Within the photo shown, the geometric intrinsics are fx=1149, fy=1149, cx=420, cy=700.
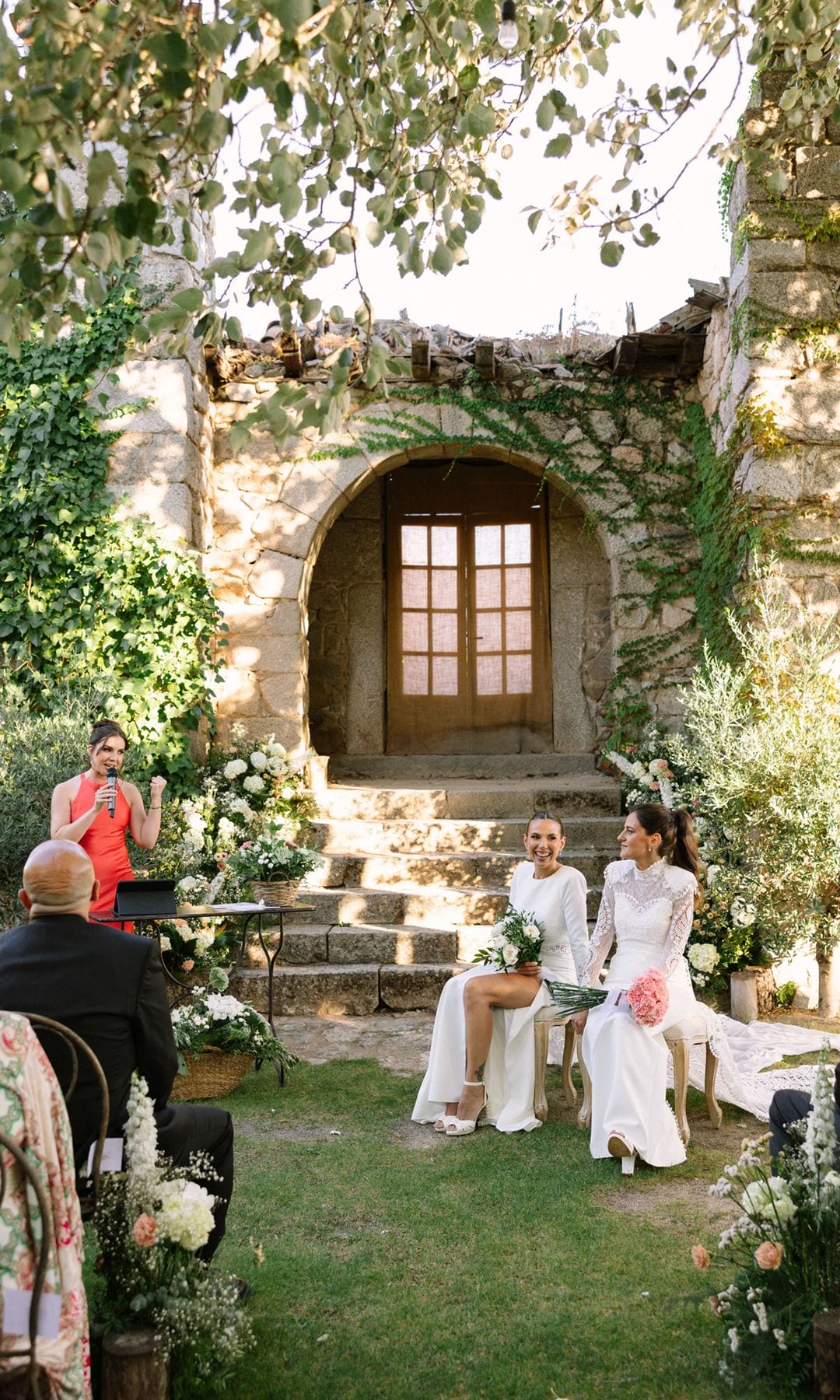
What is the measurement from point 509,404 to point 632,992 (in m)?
5.62

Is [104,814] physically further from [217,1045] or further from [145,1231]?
[145,1231]

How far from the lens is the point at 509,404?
8672 mm

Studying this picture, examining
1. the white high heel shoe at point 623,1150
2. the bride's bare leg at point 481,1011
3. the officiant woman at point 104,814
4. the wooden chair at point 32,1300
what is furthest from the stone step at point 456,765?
the wooden chair at point 32,1300

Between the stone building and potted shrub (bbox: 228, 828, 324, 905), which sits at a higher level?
the stone building

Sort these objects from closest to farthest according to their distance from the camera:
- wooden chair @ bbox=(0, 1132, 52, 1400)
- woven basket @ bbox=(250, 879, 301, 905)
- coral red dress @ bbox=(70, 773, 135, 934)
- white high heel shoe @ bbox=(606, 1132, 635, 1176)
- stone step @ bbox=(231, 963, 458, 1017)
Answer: wooden chair @ bbox=(0, 1132, 52, 1400), white high heel shoe @ bbox=(606, 1132, 635, 1176), coral red dress @ bbox=(70, 773, 135, 934), woven basket @ bbox=(250, 879, 301, 905), stone step @ bbox=(231, 963, 458, 1017)

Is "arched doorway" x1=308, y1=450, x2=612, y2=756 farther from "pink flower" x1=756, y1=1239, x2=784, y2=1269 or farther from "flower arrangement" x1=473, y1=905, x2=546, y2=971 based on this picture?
"pink flower" x1=756, y1=1239, x2=784, y2=1269

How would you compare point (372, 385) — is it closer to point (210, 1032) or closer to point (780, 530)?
point (210, 1032)

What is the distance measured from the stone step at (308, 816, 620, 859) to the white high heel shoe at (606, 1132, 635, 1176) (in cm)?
388

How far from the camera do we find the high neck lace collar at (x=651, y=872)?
4.61m

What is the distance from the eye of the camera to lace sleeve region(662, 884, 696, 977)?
4.46m

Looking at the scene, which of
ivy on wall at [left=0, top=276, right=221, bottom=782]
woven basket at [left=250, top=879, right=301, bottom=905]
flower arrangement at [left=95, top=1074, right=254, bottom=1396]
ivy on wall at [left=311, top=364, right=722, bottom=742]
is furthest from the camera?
ivy on wall at [left=311, top=364, right=722, bottom=742]

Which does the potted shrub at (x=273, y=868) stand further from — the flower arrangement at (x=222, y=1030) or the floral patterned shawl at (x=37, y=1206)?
the floral patterned shawl at (x=37, y=1206)

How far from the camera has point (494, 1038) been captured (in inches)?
184

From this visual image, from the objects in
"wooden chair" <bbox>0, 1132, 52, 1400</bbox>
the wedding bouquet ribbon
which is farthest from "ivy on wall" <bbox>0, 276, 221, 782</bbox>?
"wooden chair" <bbox>0, 1132, 52, 1400</bbox>
